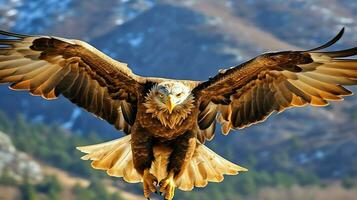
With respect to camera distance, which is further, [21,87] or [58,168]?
[58,168]

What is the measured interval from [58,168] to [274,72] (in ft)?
201

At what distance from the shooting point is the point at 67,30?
114 meters

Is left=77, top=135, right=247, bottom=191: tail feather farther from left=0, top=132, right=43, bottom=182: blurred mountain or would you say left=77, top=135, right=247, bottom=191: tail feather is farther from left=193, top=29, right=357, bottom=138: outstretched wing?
left=0, top=132, right=43, bottom=182: blurred mountain

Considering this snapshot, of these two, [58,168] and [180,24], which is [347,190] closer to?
[58,168]

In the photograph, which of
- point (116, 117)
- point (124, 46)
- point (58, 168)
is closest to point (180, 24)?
point (124, 46)

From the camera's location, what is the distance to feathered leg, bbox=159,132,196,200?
1201 centimetres

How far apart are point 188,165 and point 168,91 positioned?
1.27 meters

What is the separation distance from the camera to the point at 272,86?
12.2m

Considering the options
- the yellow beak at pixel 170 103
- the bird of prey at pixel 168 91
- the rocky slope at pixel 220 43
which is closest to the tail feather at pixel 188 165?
the bird of prey at pixel 168 91

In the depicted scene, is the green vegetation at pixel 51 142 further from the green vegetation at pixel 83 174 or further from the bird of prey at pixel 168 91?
the bird of prey at pixel 168 91

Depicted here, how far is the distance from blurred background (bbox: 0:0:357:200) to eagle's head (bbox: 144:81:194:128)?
164 ft

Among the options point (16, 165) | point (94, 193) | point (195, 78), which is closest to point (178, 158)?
point (94, 193)

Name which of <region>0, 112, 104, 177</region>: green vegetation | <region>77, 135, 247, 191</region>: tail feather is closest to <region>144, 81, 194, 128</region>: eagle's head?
<region>77, 135, 247, 191</region>: tail feather

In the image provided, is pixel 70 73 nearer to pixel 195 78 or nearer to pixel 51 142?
pixel 51 142
